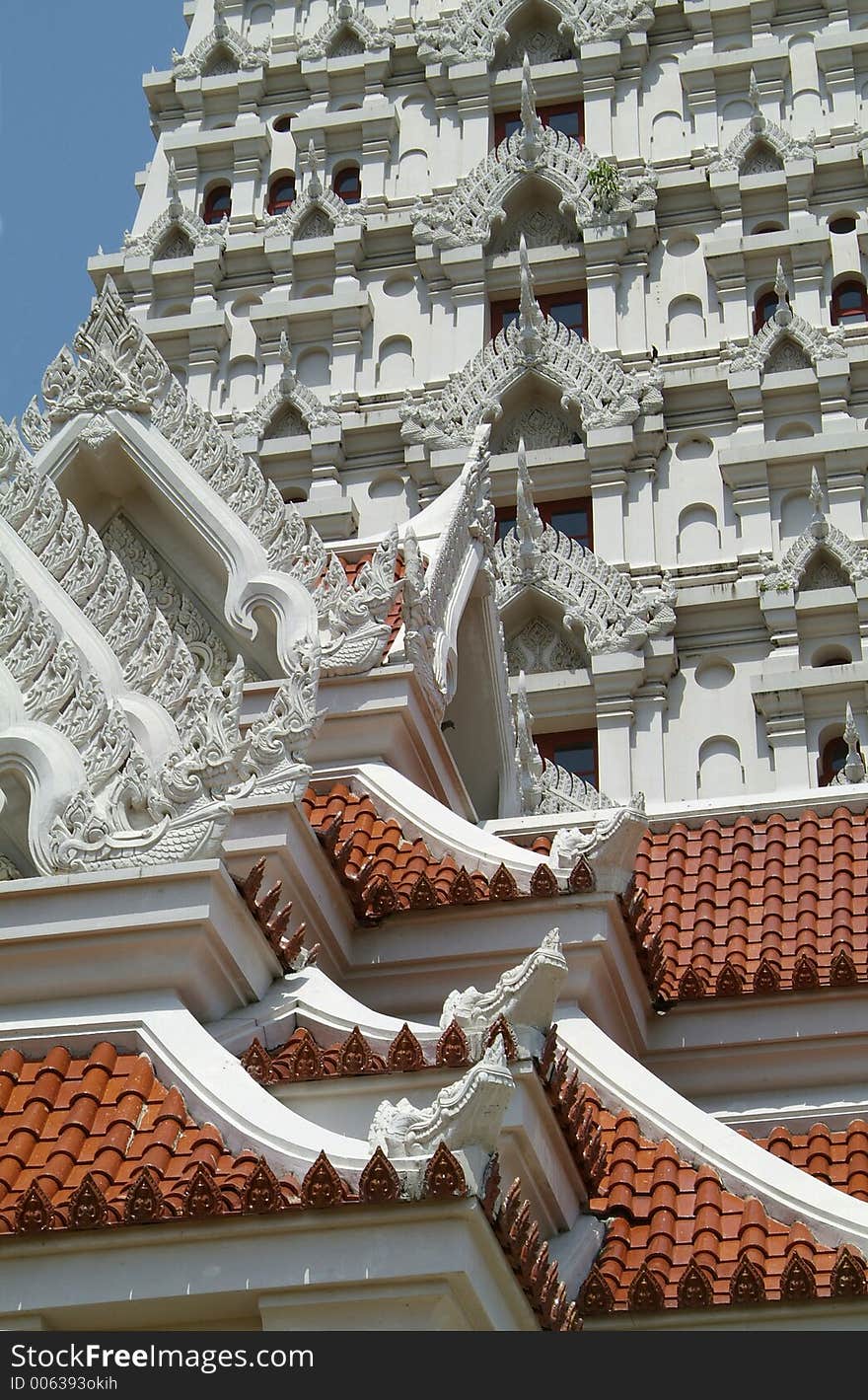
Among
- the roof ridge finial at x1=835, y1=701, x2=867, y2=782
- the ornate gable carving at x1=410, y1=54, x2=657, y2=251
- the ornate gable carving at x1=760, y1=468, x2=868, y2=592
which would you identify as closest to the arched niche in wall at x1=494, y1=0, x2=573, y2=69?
the ornate gable carving at x1=410, y1=54, x2=657, y2=251

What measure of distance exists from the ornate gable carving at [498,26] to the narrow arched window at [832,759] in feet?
27.1

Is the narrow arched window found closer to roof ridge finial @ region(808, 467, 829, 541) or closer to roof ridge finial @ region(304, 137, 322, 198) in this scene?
roof ridge finial @ region(808, 467, 829, 541)

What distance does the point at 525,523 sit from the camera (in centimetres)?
1998

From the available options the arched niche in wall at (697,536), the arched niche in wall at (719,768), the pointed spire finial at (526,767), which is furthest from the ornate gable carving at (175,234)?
the pointed spire finial at (526,767)

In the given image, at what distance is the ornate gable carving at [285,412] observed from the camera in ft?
72.6

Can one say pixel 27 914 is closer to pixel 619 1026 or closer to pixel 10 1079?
pixel 10 1079

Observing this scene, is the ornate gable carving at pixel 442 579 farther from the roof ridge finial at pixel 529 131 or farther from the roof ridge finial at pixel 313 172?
the roof ridge finial at pixel 313 172

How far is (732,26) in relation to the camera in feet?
77.2

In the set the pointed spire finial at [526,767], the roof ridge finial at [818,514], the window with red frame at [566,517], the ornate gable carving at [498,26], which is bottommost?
the pointed spire finial at [526,767]

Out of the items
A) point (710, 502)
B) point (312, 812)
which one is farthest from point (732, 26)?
point (312, 812)

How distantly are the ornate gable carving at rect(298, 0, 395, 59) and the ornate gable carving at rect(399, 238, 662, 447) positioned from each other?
4.09 meters

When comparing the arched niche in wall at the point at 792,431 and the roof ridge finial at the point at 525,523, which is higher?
the arched niche in wall at the point at 792,431

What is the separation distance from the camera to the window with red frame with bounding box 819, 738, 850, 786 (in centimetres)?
1881

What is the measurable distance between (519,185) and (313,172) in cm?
223
